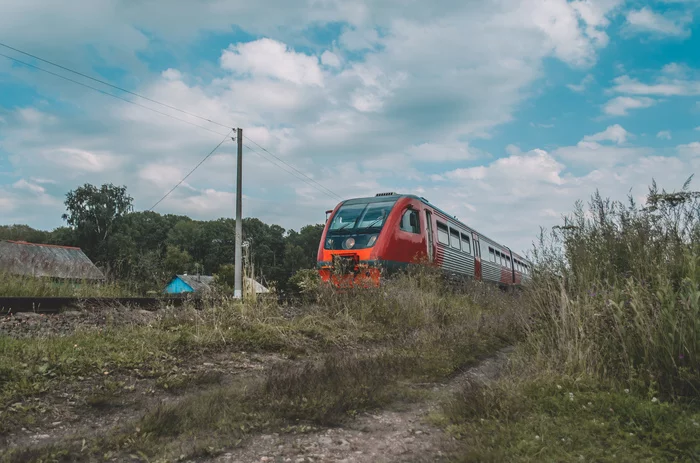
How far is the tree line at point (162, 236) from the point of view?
65500 millimetres

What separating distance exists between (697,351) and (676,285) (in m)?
1.03

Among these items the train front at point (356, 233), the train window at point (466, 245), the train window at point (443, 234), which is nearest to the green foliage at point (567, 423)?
the train front at point (356, 233)

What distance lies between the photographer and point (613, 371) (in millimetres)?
4336

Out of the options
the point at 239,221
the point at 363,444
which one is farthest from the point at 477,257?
the point at 363,444

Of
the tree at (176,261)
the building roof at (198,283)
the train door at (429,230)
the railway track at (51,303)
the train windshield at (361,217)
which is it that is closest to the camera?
the railway track at (51,303)

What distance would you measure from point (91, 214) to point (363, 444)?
72.4 m

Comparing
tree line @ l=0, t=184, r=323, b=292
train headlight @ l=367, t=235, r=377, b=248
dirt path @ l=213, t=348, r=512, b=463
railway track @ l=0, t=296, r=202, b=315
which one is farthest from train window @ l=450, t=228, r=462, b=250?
tree line @ l=0, t=184, r=323, b=292

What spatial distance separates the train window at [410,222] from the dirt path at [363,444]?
945cm

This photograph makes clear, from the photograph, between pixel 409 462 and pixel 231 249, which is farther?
pixel 231 249

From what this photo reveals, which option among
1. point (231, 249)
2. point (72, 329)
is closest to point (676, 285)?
point (72, 329)

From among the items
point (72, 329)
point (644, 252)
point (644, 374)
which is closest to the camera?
point (644, 374)

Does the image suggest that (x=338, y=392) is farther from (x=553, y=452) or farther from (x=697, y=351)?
(x=697, y=351)

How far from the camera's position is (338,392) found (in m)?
4.48

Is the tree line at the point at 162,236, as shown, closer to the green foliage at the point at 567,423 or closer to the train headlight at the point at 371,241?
the train headlight at the point at 371,241
